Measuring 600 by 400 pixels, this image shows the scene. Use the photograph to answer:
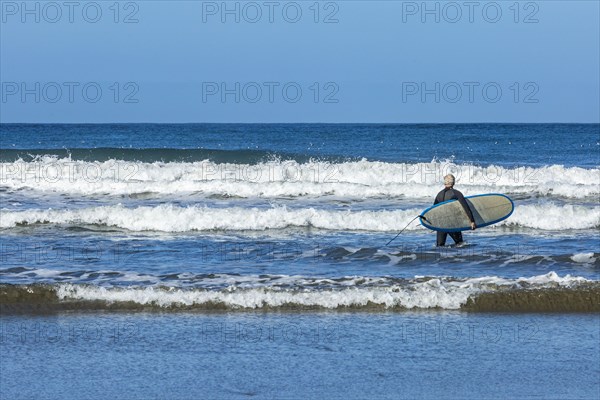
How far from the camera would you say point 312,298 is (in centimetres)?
1009

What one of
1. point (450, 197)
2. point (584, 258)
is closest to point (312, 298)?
point (450, 197)

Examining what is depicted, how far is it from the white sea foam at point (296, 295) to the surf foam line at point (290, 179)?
11801 millimetres

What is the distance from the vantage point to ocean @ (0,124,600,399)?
24.3ft

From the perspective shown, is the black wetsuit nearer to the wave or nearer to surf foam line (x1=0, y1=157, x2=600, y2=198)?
surf foam line (x1=0, y1=157, x2=600, y2=198)

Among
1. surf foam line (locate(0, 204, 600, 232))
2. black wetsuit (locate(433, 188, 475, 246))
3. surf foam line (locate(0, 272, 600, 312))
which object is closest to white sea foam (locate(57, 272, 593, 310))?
surf foam line (locate(0, 272, 600, 312))

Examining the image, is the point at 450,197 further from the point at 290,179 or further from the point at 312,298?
the point at 290,179

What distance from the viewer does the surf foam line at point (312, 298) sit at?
9.96 meters

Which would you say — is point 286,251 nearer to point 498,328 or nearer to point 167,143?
point 498,328

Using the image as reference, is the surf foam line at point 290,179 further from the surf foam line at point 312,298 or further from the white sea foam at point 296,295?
the surf foam line at point 312,298

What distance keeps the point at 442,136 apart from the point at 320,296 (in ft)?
135

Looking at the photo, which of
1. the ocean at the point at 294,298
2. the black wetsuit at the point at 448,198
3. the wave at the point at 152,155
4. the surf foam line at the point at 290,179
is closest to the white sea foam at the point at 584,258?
the ocean at the point at 294,298

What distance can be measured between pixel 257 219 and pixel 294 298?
7234 millimetres

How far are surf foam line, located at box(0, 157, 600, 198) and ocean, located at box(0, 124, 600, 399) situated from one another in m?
0.16

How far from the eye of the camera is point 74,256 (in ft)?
44.2
